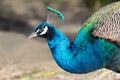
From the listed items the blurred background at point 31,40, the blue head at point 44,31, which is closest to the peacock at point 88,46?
the blue head at point 44,31

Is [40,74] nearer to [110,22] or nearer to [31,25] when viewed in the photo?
[110,22]

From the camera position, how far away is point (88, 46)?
10.1ft

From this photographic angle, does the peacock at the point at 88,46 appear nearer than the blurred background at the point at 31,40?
Yes

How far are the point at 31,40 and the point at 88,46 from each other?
3.10 metres

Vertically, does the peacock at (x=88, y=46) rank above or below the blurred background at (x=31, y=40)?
below

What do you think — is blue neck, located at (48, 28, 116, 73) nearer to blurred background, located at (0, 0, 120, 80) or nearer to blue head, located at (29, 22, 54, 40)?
blue head, located at (29, 22, 54, 40)

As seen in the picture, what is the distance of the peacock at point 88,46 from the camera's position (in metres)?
3.06

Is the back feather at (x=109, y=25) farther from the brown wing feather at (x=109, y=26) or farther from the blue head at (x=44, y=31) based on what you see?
the blue head at (x=44, y=31)

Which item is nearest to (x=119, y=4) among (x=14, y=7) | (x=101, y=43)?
(x=101, y=43)

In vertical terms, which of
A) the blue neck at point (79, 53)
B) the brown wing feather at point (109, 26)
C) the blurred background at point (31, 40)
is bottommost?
the blue neck at point (79, 53)

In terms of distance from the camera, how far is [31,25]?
22.6 ft

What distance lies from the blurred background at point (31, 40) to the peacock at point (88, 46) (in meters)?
0.17

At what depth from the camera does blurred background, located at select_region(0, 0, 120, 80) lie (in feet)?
14.7

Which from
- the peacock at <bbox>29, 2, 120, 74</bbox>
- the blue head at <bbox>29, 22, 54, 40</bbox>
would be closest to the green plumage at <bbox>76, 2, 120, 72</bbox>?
the peacock at <bbox>29, 2, 120, 74</bbox>
